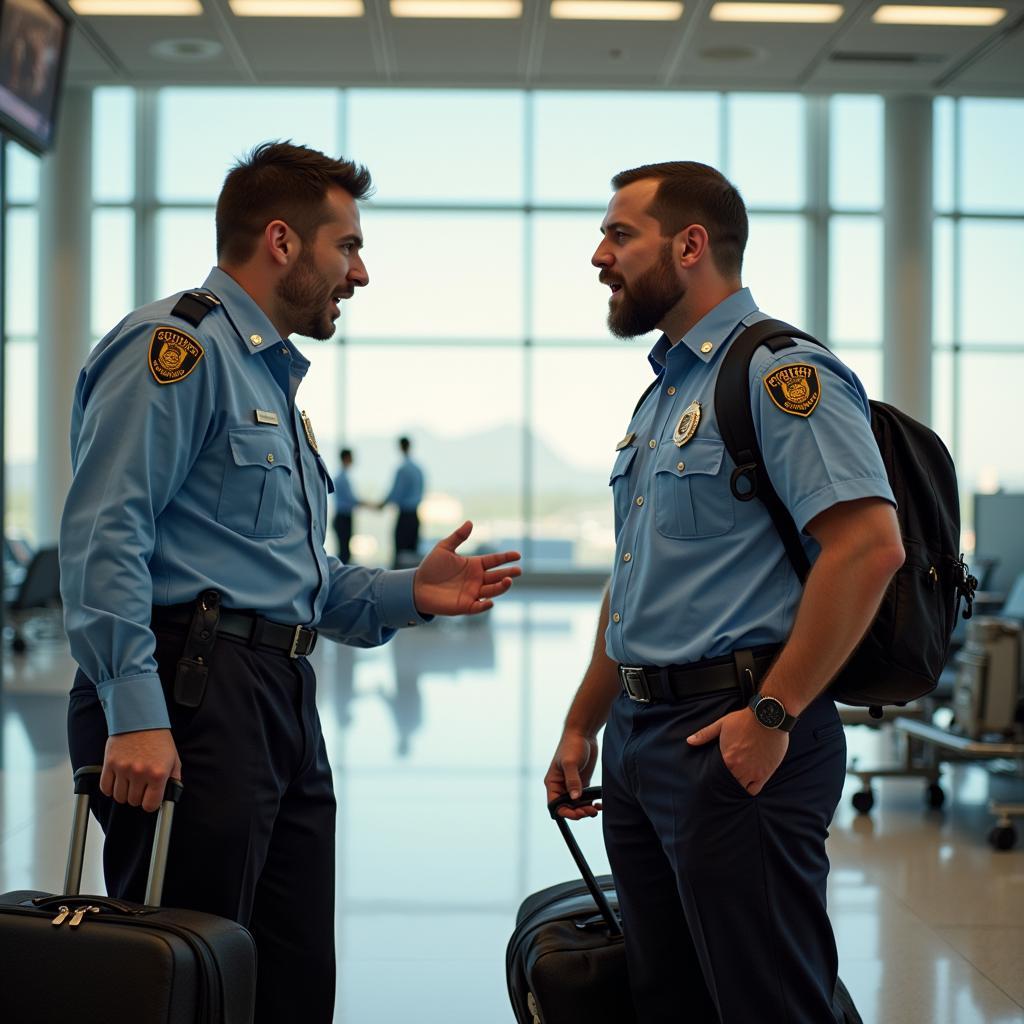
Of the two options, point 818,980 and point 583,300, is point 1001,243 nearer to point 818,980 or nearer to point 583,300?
point 583,300

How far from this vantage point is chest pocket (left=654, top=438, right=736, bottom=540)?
1.89 m

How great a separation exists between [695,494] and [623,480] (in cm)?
26

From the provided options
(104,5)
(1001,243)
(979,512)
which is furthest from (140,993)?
(1001,243)

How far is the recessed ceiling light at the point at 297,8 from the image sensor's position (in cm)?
1055

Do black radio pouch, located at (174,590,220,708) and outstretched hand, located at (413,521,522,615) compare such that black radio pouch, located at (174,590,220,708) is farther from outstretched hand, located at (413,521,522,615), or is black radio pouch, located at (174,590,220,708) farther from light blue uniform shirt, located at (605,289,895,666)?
light blue uniform shirt, located at (605,289,895,666)

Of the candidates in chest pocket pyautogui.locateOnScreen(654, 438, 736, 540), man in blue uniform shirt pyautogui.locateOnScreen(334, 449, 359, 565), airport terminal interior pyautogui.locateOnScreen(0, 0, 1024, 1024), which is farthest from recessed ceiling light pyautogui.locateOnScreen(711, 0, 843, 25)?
chest pocket pyautogui.locateOnScreen(654, 438, 736, 540)

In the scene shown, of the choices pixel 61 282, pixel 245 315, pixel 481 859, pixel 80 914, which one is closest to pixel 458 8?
pixel 61 282

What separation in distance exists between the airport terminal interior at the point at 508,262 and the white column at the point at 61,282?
3 cm

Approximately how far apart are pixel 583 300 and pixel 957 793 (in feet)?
35.7

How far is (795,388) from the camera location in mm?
1792

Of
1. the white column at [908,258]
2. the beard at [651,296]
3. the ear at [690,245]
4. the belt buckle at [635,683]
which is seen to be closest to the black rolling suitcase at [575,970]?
the belt buckle at [635,683]

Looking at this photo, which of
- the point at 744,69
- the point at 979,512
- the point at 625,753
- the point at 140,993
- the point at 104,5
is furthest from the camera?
the point at 744,69

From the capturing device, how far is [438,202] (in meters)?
15.4

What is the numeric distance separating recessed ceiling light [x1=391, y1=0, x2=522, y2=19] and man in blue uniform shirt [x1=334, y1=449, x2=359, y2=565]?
4.70m
